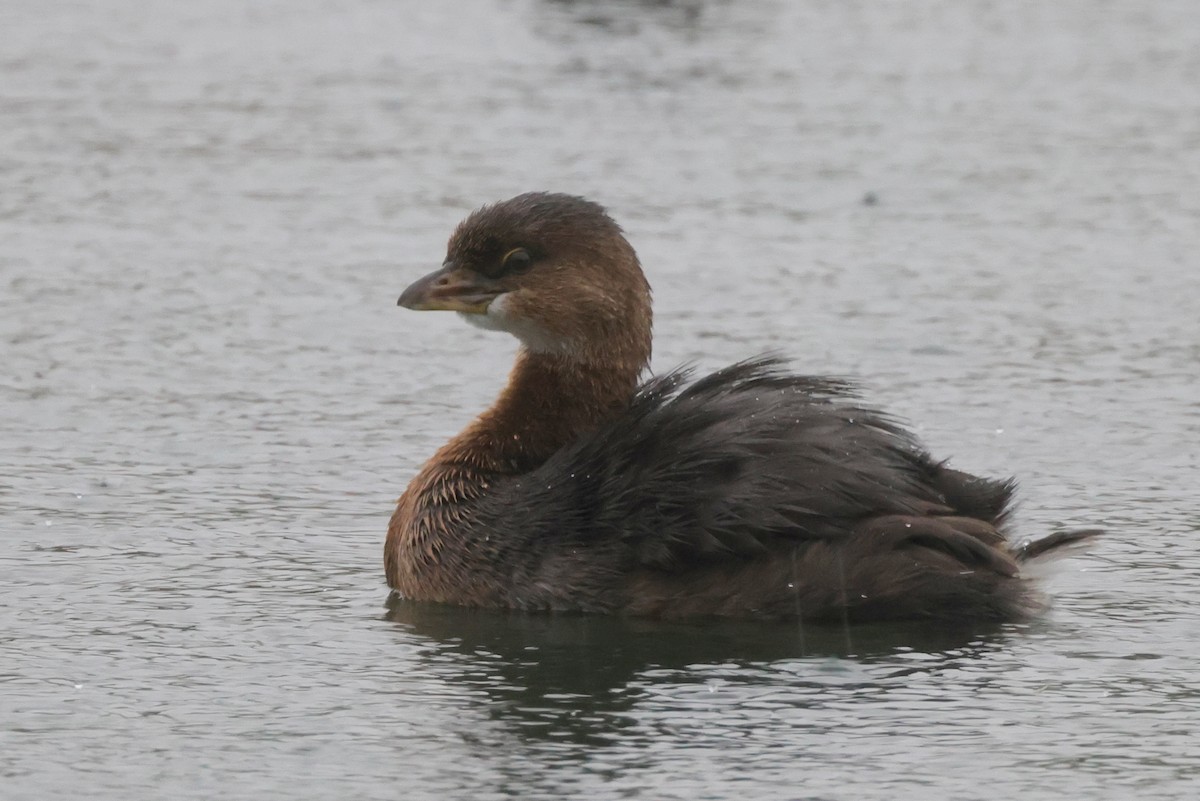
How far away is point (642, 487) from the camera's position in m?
7.25

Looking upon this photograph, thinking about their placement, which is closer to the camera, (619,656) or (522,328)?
(619,656)

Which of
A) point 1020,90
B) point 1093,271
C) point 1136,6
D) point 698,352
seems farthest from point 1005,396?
point 1136,6

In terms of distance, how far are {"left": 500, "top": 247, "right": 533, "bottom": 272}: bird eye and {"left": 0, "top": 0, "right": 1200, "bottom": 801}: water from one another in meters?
1.14

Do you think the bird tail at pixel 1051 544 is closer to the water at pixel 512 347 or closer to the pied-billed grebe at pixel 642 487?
the pied-billed grebe at pixel 642 487

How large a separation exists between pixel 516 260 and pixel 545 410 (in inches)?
20.8

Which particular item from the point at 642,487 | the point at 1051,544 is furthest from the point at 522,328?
the point at 1051,544

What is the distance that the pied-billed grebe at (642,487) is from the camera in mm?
7105

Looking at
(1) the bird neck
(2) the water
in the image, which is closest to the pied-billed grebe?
(1) the bird neck

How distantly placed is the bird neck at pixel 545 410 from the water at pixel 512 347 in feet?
1.89

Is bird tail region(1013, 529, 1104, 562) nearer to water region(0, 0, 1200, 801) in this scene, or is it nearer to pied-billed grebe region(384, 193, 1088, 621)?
pied-billed grebe region(384, 193, 1088, 621)

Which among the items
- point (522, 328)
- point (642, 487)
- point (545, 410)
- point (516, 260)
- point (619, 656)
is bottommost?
point (619, 656)

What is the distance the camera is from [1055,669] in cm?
677

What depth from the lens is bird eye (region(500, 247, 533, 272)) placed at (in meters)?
7.91

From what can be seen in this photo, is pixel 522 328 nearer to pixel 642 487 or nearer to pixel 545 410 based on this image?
pixel 545 410
